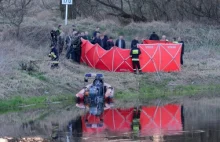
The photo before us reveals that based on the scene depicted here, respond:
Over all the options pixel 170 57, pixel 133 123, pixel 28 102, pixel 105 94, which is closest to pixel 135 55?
pixel 170 57

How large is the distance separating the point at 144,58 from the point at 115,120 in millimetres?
11027

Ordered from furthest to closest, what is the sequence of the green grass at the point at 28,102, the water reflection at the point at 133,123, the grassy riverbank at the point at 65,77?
the grassy riverbank at the point at 65,77 < the green grass at the point at 28,102 < the water reflection at the point at 133,123

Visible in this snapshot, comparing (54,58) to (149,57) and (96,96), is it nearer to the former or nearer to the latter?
(149,57)

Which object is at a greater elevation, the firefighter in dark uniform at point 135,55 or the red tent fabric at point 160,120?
the firefighter in dark uniform at point 135,55

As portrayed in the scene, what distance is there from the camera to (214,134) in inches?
827

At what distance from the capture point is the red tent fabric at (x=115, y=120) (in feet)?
74.3

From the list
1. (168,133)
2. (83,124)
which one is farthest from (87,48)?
(168,133)

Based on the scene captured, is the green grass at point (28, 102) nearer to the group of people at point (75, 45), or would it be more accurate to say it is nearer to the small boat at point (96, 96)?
the small boat at point (96, 96)

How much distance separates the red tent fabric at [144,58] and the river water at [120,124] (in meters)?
6.14

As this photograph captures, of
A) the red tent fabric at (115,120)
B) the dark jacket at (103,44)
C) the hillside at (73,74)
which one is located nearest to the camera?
the red tent fabric at (115,120)

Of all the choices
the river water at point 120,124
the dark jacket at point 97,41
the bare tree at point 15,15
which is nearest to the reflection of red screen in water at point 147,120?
the river water at point 120,124

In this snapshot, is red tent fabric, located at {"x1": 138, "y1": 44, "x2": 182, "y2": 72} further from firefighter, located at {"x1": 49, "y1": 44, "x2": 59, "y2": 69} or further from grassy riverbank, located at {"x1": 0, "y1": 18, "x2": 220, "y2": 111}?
firefighter, located at {"x1": 49, "y1": 44, "x2": 59, "y2": 69}

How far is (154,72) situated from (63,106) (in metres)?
7.89

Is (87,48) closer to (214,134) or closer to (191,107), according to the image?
(191,107)
